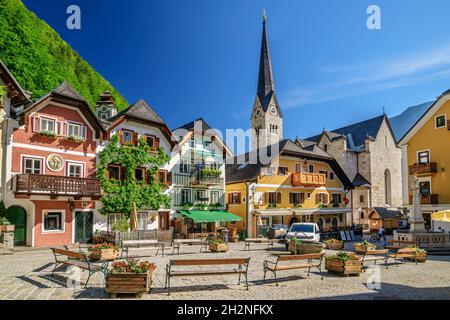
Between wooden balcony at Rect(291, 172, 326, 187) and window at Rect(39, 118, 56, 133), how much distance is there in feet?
71.3

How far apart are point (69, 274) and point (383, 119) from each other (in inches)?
2073

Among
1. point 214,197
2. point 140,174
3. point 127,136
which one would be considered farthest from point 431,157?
point 127,136

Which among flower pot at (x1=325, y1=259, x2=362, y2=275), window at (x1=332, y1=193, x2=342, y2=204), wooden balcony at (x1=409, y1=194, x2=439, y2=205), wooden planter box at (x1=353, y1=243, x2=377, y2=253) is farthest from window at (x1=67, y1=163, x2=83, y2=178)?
wooden balcony at (x1=409, y1=194, x2=439, y2=205)

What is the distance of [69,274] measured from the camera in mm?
12219

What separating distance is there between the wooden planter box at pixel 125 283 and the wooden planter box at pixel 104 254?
5.77 meters

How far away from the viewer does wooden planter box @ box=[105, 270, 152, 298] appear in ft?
29.7

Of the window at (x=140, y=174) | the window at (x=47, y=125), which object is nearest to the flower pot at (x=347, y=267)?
the window at (x=140, y=174)

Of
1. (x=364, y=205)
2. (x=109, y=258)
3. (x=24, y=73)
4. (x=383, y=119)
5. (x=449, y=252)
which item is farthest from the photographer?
(x=383, y=119)

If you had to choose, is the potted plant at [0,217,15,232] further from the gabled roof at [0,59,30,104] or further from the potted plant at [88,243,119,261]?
the gabled roof at [0,59,30,104]

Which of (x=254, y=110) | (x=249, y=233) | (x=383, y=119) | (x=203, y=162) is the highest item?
(x=254, y=110)
